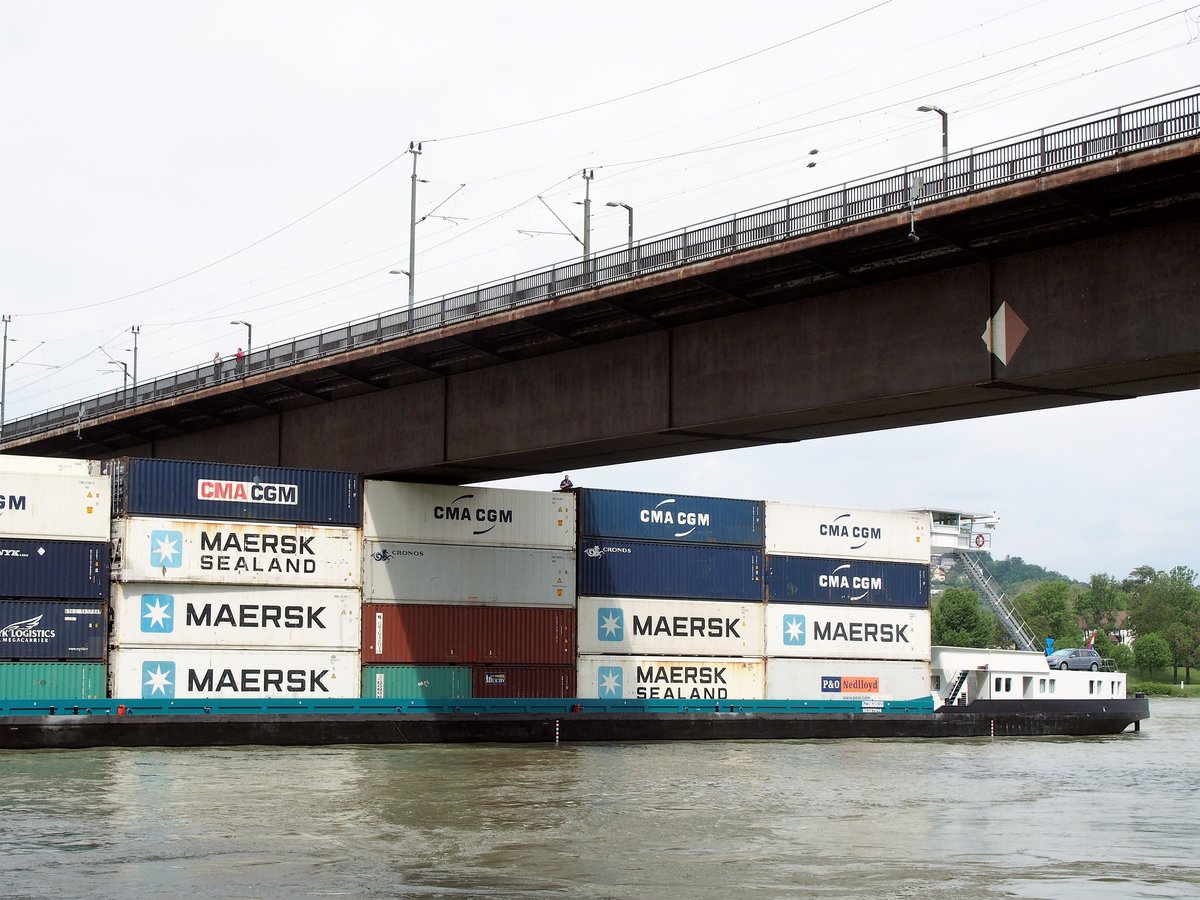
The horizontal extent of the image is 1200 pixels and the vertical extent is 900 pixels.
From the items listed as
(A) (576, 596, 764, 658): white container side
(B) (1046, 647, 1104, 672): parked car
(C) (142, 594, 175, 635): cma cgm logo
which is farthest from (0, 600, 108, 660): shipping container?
(B) (1046, 647, 1104, 672): parked car

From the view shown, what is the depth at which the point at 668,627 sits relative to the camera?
47.4 m

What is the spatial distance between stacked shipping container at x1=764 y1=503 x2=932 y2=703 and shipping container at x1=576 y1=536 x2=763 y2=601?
1.14 meters

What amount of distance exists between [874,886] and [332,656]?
25.8 meters

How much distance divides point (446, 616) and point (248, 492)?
705cm

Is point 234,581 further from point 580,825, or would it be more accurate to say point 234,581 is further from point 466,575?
point 580,825

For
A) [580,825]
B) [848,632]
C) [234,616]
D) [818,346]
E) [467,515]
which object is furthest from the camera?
[848,632]

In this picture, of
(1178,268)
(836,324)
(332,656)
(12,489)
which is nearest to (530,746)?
(332,656)

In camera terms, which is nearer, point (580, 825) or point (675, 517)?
point (580, 825)

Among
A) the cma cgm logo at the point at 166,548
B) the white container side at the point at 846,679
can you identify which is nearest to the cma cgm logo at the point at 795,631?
the white container side at the point at 846,679

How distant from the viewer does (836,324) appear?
3009 cm

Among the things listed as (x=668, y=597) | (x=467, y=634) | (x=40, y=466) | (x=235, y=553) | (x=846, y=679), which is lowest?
(x=846, y=679)

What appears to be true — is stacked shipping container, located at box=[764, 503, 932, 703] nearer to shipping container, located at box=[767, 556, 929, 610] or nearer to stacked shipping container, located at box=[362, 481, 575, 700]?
shipping container, located at box=[767, 556, 929, 610]

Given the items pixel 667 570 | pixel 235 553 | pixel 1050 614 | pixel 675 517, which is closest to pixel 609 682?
pixel 667 570

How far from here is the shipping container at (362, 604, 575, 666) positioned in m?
43.5
